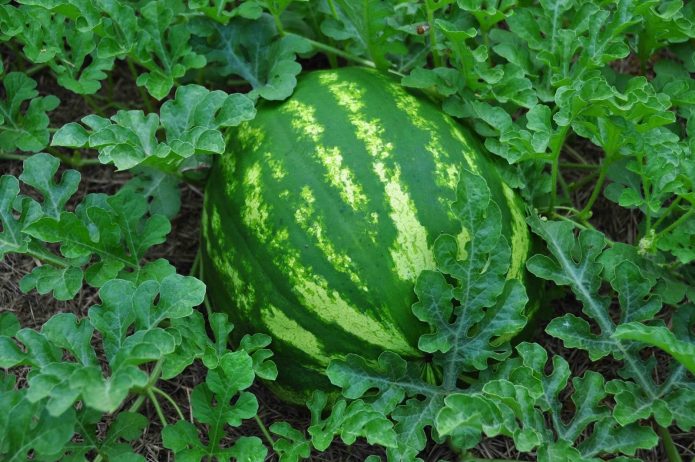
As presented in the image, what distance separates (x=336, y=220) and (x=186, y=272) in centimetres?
86

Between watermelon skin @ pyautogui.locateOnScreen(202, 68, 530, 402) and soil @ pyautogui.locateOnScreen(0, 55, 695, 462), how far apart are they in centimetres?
24

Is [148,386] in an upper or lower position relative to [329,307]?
lower

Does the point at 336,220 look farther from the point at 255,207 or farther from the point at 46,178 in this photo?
the point at 46,178

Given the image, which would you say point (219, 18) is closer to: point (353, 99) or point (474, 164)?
point (353, 99)

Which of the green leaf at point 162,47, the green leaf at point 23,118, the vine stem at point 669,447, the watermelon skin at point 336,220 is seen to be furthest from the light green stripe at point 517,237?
the green leaf at point 23,118

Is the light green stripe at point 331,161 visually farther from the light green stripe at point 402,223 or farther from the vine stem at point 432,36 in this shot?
the vine stem at point 432,36

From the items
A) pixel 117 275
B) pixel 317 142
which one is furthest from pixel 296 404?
pixel 317 142

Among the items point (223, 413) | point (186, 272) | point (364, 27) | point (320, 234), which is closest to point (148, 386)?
point (223, 413)

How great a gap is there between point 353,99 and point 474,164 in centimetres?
38

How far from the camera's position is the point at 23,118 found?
8.13 feet

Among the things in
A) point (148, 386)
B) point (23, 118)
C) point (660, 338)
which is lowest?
point (148, 386)

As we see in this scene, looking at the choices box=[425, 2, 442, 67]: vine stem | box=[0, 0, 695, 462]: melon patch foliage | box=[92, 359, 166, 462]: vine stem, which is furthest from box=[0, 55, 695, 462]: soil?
box=[425, 2, 442, 67]: vine stem

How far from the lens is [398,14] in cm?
245

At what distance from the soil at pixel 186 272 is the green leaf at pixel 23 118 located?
0.33m
